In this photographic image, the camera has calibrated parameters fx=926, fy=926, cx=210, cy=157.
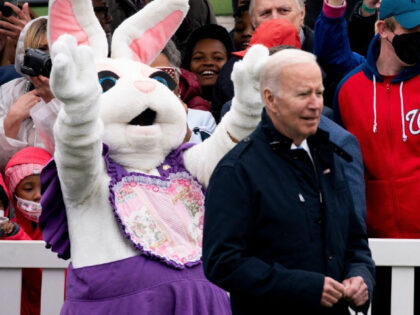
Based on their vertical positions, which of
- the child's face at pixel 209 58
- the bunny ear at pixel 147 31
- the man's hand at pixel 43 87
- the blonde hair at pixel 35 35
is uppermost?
the bunny ear at pixel 147 31

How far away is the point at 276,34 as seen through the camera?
206 inches

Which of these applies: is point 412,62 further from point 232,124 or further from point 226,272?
point 226,272

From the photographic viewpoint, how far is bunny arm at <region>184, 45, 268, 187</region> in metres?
3.74

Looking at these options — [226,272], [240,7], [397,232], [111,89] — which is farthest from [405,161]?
[240,7]

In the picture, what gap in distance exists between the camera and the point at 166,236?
3982 millimetres

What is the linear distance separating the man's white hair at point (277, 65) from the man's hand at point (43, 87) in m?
2.51

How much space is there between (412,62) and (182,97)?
5.47ft

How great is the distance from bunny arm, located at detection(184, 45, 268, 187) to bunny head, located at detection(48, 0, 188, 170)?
136mm

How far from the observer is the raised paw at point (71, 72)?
347cm

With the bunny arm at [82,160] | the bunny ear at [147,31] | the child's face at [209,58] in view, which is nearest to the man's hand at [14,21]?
the child's face at [209,58]

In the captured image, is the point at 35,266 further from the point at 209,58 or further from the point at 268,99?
the point at 209,58

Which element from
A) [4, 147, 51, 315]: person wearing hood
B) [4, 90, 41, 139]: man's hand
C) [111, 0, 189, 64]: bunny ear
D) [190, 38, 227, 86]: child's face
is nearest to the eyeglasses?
[190, 38, 227, 86]: child's face

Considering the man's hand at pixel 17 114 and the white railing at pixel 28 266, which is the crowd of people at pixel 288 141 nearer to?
the man's hand at pixel 17 114

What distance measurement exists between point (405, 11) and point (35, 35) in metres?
2.23
